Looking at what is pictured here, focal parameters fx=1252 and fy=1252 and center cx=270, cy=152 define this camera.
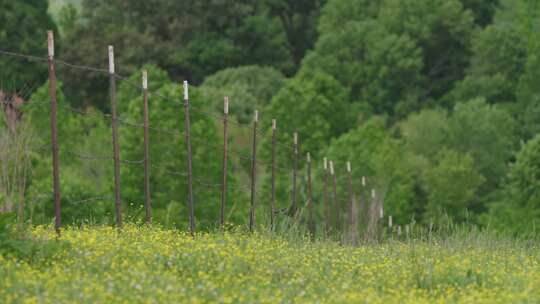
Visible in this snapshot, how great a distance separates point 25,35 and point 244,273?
58.8m

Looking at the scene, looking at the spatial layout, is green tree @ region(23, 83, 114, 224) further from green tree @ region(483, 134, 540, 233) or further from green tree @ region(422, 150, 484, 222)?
green tree @ region(483, 134, 540, 233)

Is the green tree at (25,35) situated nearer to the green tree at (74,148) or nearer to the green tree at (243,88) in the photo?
the green tree at (74,148)

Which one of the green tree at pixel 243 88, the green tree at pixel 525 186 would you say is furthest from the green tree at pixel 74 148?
the green tree at pixel 525 186

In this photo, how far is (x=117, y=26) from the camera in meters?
77.2

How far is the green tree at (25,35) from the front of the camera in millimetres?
69625

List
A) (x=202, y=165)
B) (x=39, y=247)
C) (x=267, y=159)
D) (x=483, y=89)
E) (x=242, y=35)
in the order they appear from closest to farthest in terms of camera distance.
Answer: (x=39, y=247)
(x=202, y=165)
(x=267, y=159)
(x=483, y=89)
(x=242, y=35)

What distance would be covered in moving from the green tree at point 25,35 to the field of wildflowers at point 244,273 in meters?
52.7

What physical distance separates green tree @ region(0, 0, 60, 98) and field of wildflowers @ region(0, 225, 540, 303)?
52.7 m

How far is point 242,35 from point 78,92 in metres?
12.7

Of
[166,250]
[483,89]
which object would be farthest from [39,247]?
[483,89]

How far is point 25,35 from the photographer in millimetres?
71938

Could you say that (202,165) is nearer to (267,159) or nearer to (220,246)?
(267,159)

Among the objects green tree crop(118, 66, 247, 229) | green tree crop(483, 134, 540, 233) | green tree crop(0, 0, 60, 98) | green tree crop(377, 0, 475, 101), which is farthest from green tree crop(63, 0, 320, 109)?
green tree crop(483, 134, 540, 233)

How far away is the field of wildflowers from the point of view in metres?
13.1
